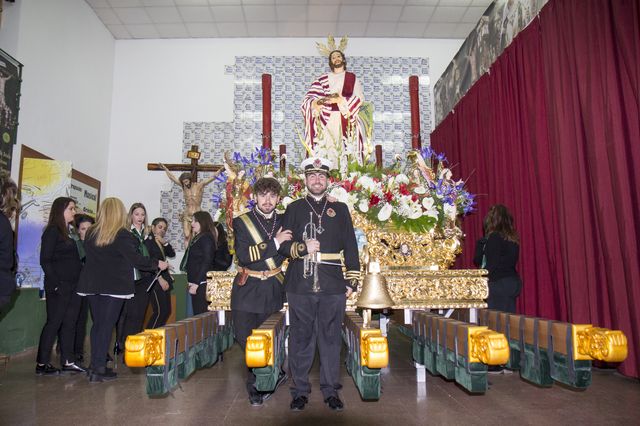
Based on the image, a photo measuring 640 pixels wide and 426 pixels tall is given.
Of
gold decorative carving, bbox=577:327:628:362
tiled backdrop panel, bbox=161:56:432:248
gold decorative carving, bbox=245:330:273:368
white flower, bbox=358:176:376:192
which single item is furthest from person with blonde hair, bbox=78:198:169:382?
tiled backdrop panel, bbox=161:56:432:248

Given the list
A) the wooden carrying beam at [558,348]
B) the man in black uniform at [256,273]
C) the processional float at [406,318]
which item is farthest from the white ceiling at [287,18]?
the wooden carrying beam at [558,348]

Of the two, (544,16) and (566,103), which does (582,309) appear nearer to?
(566,103)

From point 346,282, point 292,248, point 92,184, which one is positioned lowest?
point 346,282

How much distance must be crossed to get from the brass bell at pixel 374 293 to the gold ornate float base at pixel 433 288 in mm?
592

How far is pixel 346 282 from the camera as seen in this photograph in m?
2.98

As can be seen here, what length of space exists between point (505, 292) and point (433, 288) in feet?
3.60

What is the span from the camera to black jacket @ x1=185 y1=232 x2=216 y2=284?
14.9 feet

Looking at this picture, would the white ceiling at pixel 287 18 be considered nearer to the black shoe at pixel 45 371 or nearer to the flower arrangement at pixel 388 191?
the flower arrangement at pixel 388 191

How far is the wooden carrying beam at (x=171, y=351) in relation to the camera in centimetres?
243

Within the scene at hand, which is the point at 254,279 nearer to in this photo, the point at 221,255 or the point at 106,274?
the point at 106,274

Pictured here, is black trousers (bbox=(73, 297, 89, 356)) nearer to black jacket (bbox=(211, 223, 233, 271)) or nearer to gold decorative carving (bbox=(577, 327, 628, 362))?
black jacket (bbox=(211, 223, 233, 271))

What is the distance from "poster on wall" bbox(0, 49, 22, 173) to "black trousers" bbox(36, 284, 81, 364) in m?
2.40

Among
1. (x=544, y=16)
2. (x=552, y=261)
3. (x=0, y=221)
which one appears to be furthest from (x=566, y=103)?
(x=0, y=221)

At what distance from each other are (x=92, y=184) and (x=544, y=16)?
779 cm
